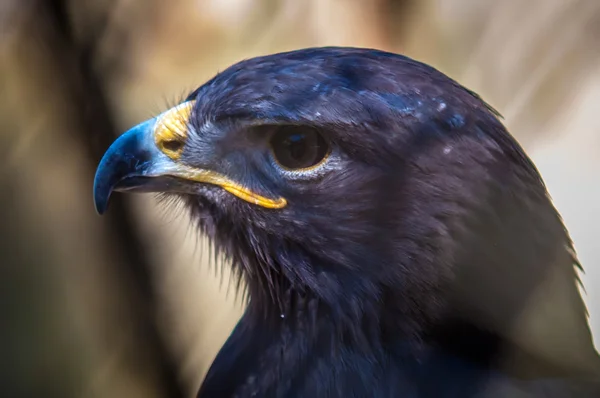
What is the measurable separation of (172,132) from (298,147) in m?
0.35

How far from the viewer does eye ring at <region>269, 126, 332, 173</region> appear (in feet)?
Result: 5.54

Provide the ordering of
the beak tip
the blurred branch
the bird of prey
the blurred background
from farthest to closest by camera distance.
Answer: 1. the blurred background
2. the blurred branch
3. the beak tip
4. the bird of prey

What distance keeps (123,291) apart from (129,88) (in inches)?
49.4

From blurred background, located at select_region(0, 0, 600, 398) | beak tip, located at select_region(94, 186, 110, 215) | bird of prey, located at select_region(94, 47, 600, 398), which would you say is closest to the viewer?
bird of prey, located at select_region(94, 47, 600, 398)

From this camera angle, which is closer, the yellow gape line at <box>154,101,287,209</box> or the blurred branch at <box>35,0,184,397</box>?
the yellow gape line at <box>154,101,287,209</box>

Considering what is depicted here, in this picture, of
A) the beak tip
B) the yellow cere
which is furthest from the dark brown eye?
the beak tip

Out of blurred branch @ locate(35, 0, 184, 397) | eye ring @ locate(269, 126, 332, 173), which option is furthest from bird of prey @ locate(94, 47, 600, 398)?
blurred branch @ locate(35, 0, 184, 397)

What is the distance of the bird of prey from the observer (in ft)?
5.40

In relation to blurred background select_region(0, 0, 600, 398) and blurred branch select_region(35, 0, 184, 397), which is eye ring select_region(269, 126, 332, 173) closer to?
blurred background select_region(0, 0, 600, 398)

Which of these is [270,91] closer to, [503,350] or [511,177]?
[511,177]

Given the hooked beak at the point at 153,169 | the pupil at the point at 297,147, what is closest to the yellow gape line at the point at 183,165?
the hooked beak at the point at 153,169

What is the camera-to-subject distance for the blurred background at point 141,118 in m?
2.36

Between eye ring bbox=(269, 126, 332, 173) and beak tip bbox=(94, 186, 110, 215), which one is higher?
eye ring bbox=(269, 126, 332, 173)

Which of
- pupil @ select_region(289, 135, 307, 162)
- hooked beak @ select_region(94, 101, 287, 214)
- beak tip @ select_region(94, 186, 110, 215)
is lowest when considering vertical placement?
beak tip @ select_region(94, 186, 110, 215)
